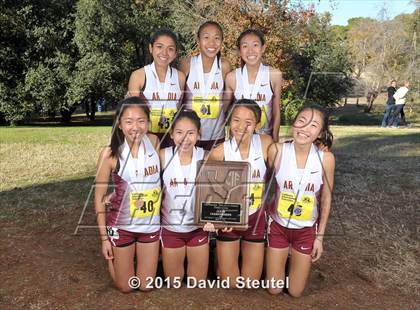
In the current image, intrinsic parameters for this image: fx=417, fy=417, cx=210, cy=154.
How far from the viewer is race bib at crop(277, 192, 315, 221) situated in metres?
3.37

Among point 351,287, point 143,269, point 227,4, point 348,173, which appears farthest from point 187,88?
point 227,4

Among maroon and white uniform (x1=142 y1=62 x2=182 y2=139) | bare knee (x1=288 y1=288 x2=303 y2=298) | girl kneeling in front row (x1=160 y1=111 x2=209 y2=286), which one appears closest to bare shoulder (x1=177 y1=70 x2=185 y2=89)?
maroon and white uniform (x1=142 y1=62 x2=182 y2=139)

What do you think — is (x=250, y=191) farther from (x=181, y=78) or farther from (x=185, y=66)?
(x=185, y=66)

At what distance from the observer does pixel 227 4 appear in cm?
1644

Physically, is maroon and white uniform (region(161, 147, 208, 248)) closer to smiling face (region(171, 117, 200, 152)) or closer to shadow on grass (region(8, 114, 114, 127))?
smiling face (region(171, 117, 200, 152))

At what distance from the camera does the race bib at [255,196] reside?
132 inches

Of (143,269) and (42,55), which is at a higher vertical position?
(42,55)

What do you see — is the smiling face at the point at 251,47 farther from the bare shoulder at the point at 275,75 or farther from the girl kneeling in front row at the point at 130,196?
the girl kneeling in front row at the point at 130,196

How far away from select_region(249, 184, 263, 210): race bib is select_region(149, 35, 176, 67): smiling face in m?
1.48

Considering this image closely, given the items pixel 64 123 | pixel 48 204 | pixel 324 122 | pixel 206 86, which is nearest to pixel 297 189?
pixel 324 122

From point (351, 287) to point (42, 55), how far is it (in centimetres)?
2158

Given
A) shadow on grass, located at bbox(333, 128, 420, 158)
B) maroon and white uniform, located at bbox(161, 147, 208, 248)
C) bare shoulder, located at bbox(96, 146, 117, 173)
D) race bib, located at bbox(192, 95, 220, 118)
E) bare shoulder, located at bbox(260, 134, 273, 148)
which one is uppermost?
race bib, located at bbox(192, 95, 220, 118)

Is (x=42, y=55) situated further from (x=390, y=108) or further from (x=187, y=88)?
(x=187, y=88)

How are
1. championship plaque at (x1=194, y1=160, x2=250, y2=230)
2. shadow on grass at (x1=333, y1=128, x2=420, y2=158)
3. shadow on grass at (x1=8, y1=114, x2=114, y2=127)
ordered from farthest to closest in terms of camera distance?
shadow on grass at (x1=8, y1=114, x2=114, y2=127), shadow on grass at (x1=333, y1=128, x2=420, y2=158), championship plaque at (x1=194, y1=160, x2=250, y2=230)
